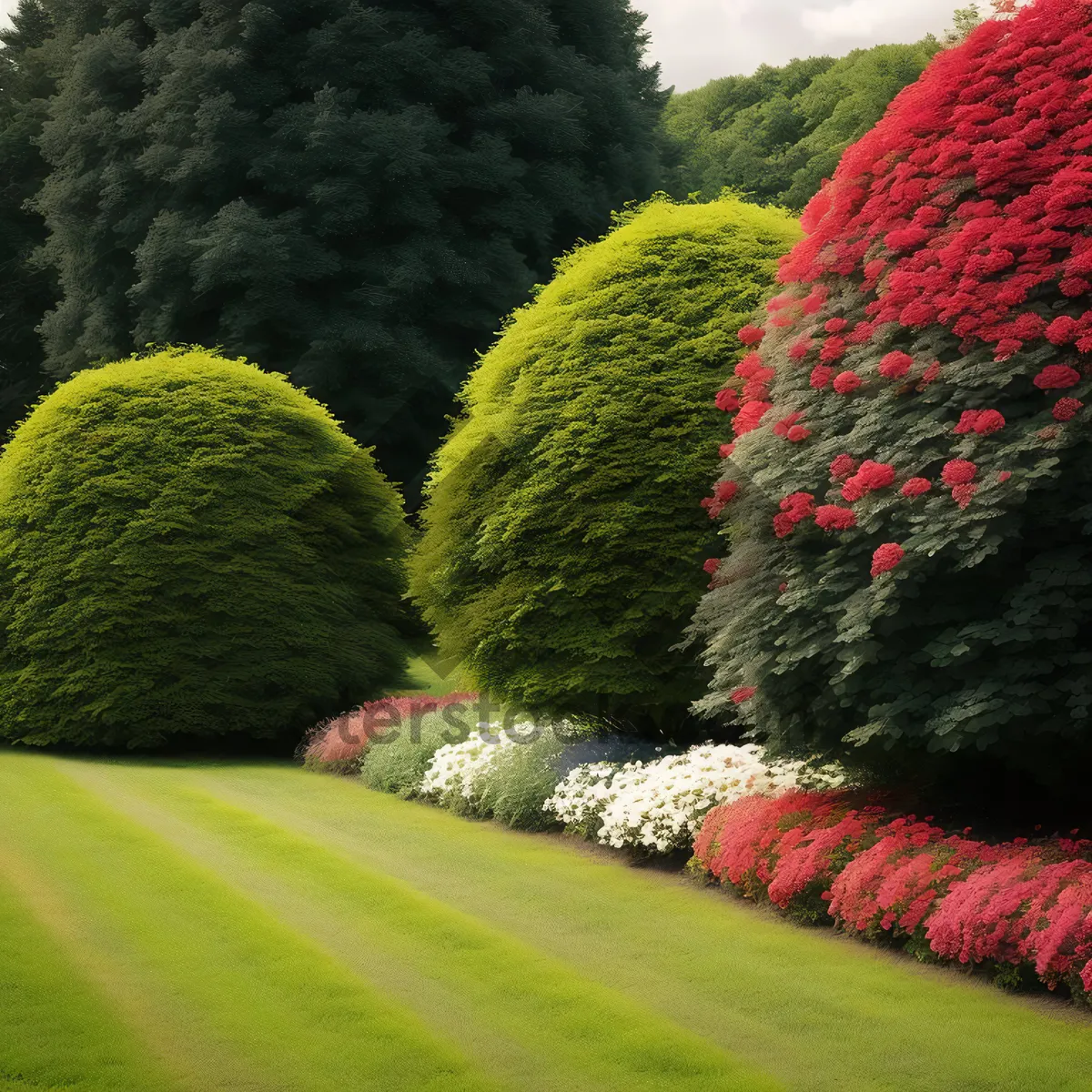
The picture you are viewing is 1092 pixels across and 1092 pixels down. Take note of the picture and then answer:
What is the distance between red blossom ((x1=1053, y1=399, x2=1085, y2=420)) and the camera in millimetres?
6164

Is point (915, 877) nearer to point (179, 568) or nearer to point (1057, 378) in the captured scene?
point (1057, 378)

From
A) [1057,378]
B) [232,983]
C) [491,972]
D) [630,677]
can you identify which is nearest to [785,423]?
[1057,378]

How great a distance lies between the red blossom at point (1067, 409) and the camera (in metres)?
6.16

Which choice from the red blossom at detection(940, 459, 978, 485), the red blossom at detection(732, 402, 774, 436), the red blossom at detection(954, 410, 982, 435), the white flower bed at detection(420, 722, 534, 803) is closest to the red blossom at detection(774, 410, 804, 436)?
the red blossom at detection(732, 402, 774, 436)

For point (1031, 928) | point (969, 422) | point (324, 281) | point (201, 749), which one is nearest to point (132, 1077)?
point (1031, 928)

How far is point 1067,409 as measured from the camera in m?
6.18

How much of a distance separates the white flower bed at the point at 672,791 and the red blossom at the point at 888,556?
1.81 meters

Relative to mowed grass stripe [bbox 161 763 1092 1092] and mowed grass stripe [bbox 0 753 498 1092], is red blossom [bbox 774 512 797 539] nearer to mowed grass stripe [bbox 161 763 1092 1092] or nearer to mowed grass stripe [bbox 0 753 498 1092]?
mowed grass stripe [bbox 161 763 1092 1092]

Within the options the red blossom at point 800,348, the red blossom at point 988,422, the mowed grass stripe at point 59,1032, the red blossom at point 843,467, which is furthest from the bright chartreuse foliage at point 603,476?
the mowed grass stripe at point 59,1032

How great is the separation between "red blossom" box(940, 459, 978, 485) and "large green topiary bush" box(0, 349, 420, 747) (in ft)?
29.9

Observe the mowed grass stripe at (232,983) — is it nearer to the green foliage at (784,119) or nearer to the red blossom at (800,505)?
the red blossom at (800,505)

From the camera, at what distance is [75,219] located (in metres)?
23.2

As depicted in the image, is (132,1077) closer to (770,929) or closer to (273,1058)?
(273,1058)

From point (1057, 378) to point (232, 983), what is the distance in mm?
5117
